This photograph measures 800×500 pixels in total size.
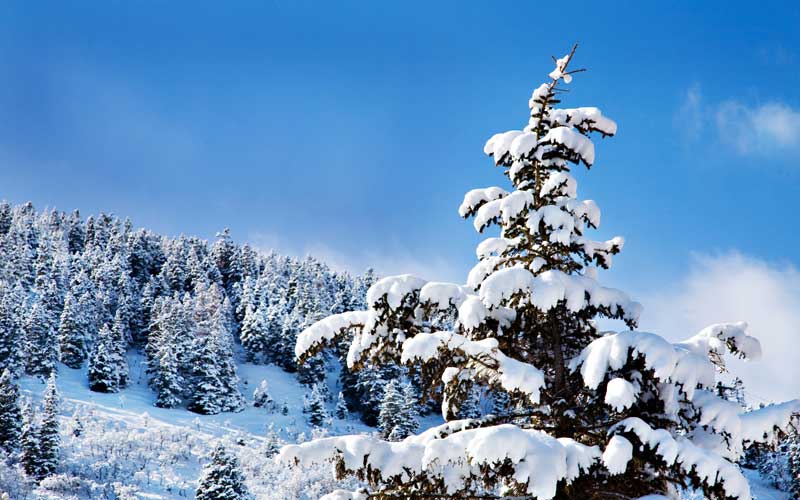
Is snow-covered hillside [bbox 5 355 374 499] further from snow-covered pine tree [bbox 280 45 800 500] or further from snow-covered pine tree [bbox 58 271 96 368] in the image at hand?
snow-covered pine tree [bbox 280 45 800 500]

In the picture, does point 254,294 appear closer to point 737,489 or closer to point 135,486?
point 135,486

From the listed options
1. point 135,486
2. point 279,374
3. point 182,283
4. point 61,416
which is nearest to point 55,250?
point 182,283

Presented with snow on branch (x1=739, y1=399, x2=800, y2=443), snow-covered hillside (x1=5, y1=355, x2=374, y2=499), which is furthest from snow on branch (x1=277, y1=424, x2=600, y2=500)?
snow-covered hillside (x1=5, y1=355, x2=374, y2=499)

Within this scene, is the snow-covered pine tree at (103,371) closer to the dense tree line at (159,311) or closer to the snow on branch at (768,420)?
the dense tree line at (159,311)

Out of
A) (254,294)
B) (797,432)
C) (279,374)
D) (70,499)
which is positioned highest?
(254,294)

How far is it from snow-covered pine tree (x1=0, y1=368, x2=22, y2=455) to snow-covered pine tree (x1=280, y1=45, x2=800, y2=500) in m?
37.9

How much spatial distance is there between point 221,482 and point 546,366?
27557 mm

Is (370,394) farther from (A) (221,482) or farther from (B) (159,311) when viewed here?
(A) (221,482)

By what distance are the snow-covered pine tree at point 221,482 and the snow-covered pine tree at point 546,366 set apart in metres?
26.7

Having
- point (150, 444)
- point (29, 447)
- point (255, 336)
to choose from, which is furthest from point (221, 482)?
point (255, 336)

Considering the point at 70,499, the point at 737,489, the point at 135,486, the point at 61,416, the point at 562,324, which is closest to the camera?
the point at 737,489

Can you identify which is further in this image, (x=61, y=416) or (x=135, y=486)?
(x=61, y=416)

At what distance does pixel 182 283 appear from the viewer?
86.5m

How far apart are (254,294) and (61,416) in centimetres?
4080
